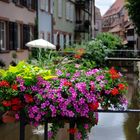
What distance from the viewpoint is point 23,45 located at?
27.4m

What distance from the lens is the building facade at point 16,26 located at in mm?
23469

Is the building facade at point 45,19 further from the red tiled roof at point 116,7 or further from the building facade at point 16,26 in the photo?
the red tiled roof at point 116,7

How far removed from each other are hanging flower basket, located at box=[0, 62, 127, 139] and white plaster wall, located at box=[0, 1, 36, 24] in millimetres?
19252

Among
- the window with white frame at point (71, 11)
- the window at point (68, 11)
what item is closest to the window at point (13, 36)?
the window at point (68, 11)

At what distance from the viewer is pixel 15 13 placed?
25625 millimetres

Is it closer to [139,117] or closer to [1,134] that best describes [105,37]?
[139,117]

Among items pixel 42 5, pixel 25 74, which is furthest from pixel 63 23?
pixel 25 74

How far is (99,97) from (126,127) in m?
10.5

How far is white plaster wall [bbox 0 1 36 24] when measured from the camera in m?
23.4

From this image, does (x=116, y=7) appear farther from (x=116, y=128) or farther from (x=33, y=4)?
(x=116, y=128)

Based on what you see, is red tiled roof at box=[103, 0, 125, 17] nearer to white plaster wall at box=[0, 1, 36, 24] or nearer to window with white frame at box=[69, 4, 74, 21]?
window with white frame at box=[69, 4, 74, 21]

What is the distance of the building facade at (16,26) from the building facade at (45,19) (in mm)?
1549

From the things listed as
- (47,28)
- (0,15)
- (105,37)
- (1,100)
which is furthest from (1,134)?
(105,37)

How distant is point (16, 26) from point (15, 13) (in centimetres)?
75
